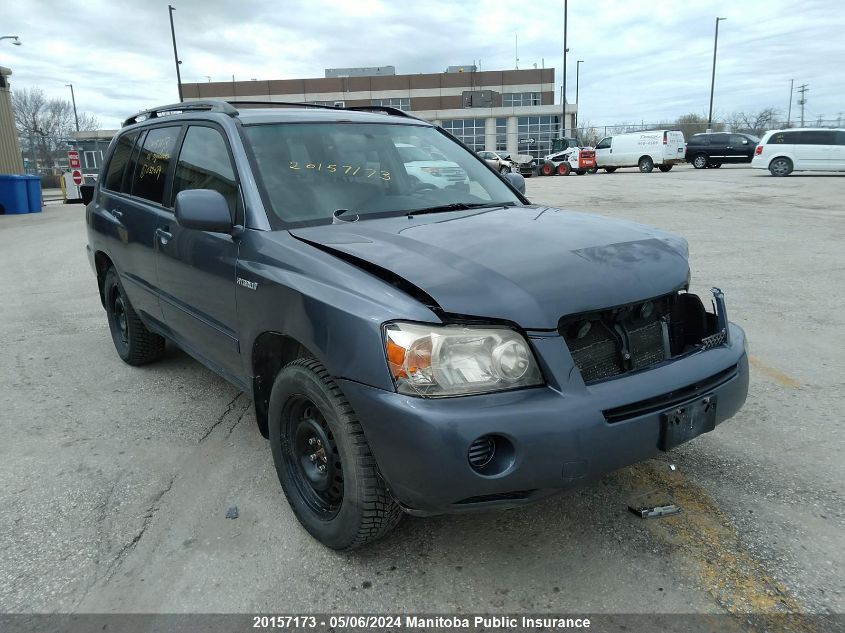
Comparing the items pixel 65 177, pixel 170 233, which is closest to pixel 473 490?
pixel 170 233

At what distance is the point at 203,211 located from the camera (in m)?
2.84

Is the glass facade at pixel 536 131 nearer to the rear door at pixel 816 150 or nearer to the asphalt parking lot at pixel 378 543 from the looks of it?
the rear door at pixel 816 150

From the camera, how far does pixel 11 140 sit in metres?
24.0

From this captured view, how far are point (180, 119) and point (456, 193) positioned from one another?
5.82 ft

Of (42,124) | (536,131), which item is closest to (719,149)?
(536,131)

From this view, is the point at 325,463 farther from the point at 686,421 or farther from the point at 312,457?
the point at 686,421

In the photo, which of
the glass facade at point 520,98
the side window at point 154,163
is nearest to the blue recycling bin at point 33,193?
the side window at point 154,163

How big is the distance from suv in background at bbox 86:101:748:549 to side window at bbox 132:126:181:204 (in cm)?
22

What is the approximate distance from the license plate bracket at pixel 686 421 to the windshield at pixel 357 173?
5.30 ft

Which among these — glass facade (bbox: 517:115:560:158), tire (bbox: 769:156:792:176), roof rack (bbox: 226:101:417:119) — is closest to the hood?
roof rack (bbox: 226:101:417:119)

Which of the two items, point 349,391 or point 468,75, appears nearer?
point 349,391

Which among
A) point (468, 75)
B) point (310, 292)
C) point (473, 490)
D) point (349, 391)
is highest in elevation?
point (468, 75)

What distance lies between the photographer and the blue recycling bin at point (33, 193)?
2084cm

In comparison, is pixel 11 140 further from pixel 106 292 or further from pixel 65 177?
pixel 106 292
